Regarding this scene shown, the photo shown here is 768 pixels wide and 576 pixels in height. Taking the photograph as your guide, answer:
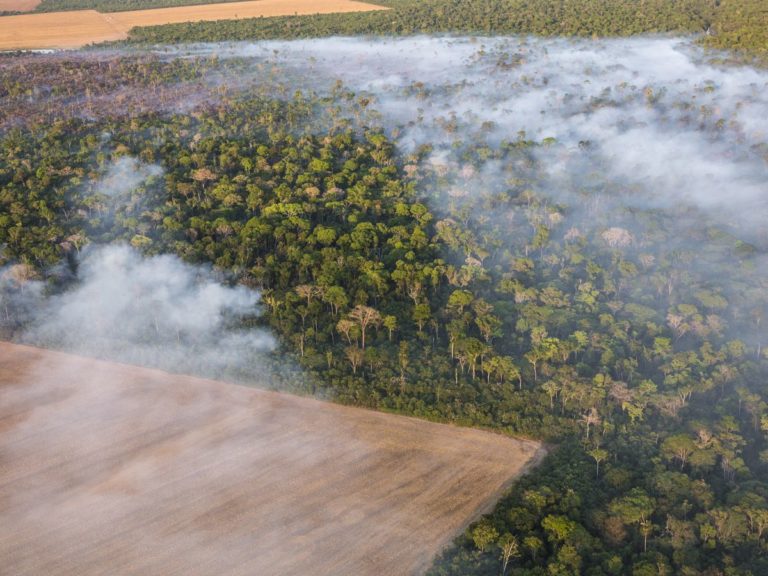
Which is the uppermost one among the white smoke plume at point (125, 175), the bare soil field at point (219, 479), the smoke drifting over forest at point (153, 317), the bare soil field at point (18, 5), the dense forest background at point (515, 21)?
the bare soil field at point (18, 5)

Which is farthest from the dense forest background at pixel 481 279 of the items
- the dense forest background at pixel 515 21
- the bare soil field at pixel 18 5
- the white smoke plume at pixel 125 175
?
the bare soil field at pixel 18 5

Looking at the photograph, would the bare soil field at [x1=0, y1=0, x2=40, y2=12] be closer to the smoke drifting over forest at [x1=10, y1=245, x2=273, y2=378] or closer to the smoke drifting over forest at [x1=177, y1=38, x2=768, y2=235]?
the smoke drifting over forest at [x1=177, y1=38, x2=768, y2=235]

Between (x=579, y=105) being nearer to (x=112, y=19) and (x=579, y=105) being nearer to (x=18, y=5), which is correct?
(x=112, y=19)

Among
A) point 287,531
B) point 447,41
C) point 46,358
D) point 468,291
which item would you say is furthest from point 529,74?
point 287,531

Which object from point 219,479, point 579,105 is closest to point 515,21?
point 579,105

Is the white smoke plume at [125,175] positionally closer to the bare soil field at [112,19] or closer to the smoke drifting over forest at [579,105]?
the smoke drifting over forest at [579,105]

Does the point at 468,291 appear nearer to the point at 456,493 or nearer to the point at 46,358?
the point at 456,493

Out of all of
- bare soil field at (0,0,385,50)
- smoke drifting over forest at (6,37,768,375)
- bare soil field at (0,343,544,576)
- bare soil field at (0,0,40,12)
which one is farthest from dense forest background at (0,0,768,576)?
bare soil field at (0,0,40,12)
